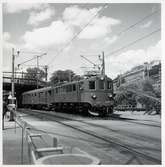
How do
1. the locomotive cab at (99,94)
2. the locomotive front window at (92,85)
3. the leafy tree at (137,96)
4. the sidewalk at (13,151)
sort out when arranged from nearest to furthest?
1. the sidewalk at (13,151)
2. the leafy tree at (137,96)
3. the locomotive cab at (99,94)
4. the locomotive front window at (92,85)

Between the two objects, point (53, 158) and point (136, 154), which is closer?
point (53, 158)

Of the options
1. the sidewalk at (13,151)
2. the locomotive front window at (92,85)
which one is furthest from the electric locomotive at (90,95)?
the sidewalk at (13,151)

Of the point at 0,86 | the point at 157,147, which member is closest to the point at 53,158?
the point at 0,86

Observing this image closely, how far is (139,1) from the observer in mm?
7492

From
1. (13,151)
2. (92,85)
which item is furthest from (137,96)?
(13,151)

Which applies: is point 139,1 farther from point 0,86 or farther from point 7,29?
point 0,86

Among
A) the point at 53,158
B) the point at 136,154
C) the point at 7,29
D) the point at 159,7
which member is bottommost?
the point at 136,154

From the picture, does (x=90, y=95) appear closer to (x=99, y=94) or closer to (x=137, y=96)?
(x=99, y=94)

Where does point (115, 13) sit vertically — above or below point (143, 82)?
above

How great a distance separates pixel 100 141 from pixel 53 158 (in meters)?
4.74

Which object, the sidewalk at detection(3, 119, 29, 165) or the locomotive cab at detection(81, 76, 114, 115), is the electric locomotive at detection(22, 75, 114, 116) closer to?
the locomotive cab at detection(81, 76, 114, 115)

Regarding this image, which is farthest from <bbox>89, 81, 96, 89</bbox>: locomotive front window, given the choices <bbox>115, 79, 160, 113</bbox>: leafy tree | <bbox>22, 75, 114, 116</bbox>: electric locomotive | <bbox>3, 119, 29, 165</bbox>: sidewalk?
<bbox>3, 119, 29, 165</bbox>: sidewalk

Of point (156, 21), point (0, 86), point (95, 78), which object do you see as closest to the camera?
point (0, 86)

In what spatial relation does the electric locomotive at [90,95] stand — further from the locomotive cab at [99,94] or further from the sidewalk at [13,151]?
the sidewalk at [13,151]
